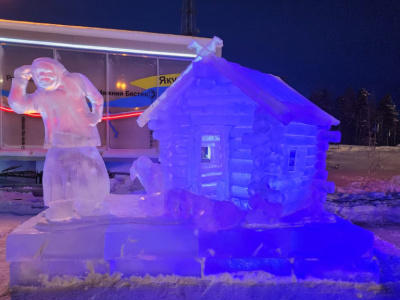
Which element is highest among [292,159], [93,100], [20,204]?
[93,100]

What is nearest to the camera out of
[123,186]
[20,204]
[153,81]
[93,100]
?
[93,100]

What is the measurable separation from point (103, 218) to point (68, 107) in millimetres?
1448

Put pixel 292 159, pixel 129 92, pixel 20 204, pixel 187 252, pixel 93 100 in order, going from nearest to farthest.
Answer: pixel 187 252 → pixel 93 100 → pixel 292 159 → pixel 20 204 → pixel 129 92

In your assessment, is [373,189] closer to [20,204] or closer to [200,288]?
[200,288]

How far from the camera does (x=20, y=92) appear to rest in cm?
328

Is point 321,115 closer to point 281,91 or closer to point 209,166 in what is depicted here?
point 281,91

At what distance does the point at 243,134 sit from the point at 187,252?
1678mm

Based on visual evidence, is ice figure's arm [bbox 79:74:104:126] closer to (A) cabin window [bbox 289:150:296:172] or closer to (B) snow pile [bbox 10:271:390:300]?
(B) snow pile [bbox 10:271:390:300]

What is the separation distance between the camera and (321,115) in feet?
12.7

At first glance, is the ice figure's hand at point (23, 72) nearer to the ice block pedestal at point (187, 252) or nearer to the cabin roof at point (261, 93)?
the cabin roof at point (261, 93)

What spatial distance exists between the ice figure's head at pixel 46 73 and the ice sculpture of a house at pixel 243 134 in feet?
4.65

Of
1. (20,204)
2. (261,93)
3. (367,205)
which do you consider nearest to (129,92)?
(20,204)

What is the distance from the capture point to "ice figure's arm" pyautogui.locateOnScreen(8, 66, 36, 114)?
128 inches

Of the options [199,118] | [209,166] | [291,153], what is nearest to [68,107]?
[199,118]
